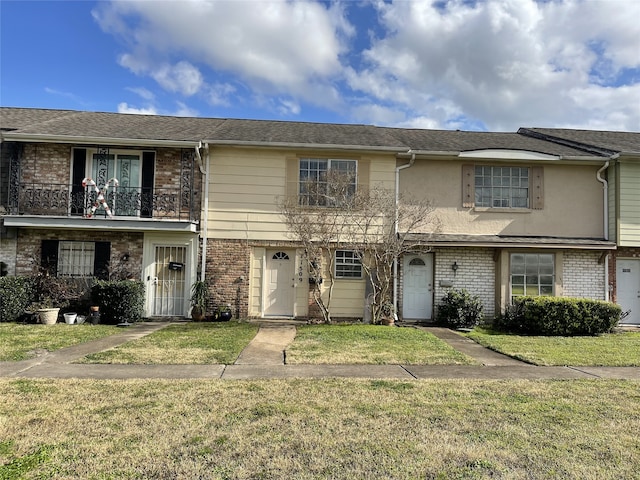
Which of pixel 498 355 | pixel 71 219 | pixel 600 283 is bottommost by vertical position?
pixel 498 355

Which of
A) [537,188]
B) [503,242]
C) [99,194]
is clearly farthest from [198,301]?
[537,188]

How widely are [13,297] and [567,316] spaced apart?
1415 centimetres

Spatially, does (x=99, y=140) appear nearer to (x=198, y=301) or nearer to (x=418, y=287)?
(x=198, y=301)

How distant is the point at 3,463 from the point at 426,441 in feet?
11.7

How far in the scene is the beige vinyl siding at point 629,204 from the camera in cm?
1268

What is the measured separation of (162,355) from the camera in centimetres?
754

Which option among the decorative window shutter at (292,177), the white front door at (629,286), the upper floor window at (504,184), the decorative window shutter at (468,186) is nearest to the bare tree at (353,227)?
the decorative window shutter at (292,177)

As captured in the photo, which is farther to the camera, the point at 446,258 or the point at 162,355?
the point at 446,258

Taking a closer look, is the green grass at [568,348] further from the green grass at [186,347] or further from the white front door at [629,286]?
the green grass at [186,347]

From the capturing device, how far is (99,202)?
1194 cm

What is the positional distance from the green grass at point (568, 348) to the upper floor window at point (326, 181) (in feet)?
16.6

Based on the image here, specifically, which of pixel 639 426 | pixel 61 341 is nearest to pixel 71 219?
pixel 61 341

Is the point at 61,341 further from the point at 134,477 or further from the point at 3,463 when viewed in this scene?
the point at 134,477

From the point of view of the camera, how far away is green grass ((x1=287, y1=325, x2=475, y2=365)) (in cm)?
752
